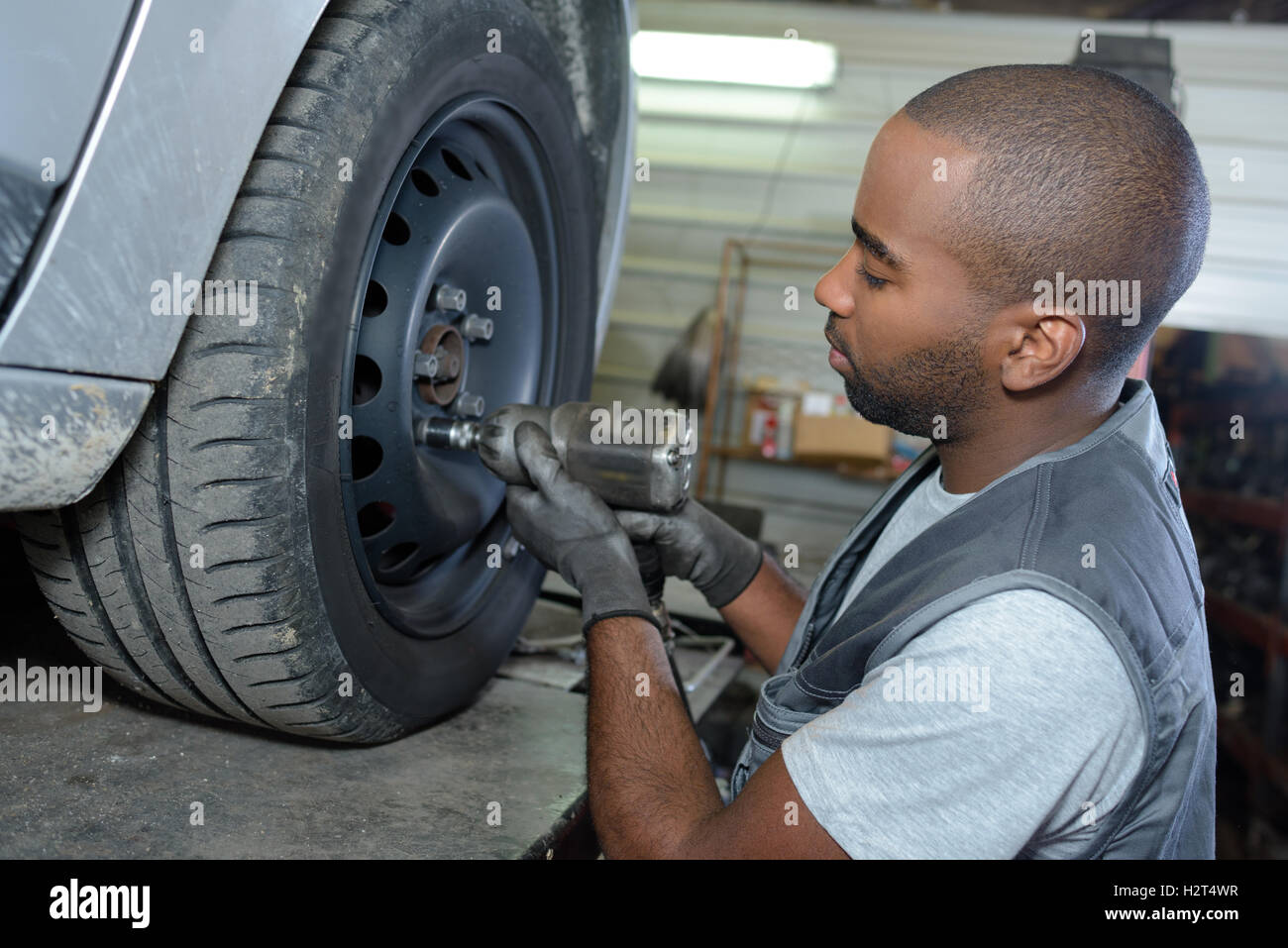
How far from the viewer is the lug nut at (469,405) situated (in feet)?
5.13

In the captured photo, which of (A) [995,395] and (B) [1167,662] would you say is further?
(A) [995,395]

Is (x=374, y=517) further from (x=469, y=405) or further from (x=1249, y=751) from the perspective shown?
(x=1249, y=751)

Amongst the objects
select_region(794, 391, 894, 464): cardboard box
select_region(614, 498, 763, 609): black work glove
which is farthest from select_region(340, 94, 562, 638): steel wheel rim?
select_region(794, 391, 894, 464): cardboard box

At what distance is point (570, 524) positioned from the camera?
1408 millimetres

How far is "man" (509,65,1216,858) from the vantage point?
93 cm

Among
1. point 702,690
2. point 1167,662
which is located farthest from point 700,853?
point 702,690

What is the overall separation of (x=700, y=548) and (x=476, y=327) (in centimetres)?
49

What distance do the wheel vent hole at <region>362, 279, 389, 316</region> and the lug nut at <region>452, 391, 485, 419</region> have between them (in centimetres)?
24

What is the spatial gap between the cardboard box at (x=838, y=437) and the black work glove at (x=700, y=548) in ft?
13.0

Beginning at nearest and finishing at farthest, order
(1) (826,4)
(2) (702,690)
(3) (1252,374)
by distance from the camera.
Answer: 1. (2) (702,690)
2. (3) (1252,374)
3. (1) (826,4)

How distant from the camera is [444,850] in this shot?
114 cm

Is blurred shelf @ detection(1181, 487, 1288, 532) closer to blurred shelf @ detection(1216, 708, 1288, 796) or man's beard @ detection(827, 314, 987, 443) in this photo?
blurred shelf @ detection(1216, 708, 1288, 796)

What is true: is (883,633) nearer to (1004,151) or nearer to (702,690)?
(1004,151)
